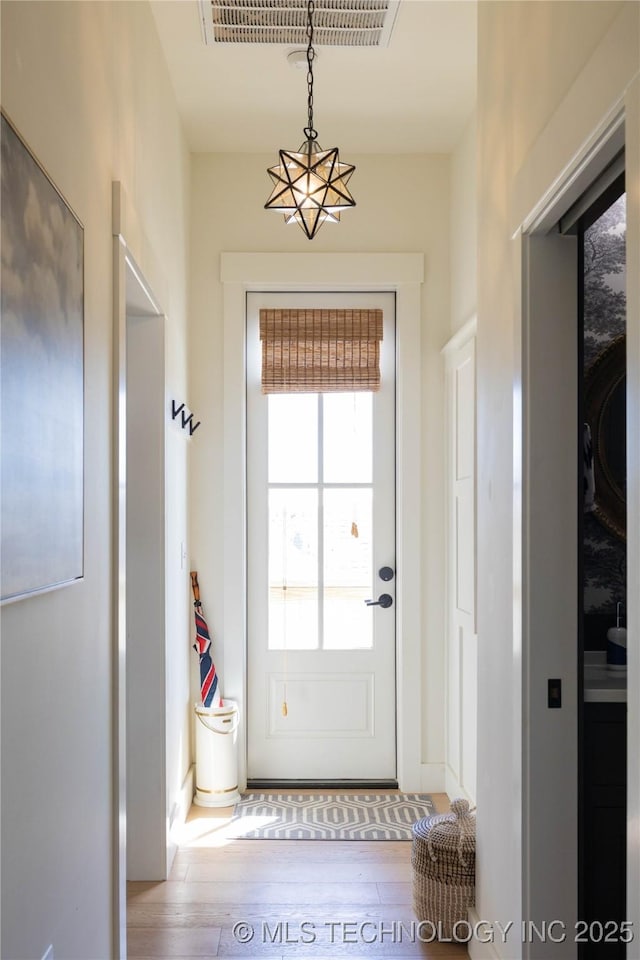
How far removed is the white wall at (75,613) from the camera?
1.46 m

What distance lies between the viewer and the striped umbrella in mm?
4109

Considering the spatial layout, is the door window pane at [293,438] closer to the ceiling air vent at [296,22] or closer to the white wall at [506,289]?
the ceiling air vent at [296,22]

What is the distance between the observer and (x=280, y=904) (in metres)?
3.05

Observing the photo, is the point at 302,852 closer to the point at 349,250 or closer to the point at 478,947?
the point at 478,947

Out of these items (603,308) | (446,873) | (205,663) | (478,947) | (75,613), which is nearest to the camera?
(75,613)

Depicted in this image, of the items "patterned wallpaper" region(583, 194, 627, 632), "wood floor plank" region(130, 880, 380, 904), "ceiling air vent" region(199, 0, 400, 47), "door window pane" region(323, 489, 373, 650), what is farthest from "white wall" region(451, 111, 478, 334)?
"wood floor plank" region(130, 880, 380, 904)

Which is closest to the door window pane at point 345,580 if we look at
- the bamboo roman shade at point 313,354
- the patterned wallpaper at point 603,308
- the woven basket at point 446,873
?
the bamboo roman shade at point 313,354

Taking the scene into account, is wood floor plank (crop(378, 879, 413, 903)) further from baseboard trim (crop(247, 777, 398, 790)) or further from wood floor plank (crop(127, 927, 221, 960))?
baseboard trim (crop(247, 777, 398, 790))

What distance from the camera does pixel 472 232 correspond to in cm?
388

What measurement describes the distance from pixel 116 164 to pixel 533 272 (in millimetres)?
1162

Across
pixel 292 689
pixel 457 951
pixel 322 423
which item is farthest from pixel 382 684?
pixel 457 951

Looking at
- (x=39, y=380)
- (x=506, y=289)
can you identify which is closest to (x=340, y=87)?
(x=506, y=289)

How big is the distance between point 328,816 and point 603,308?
2.47 m

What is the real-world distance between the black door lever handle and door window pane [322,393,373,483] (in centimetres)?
58
